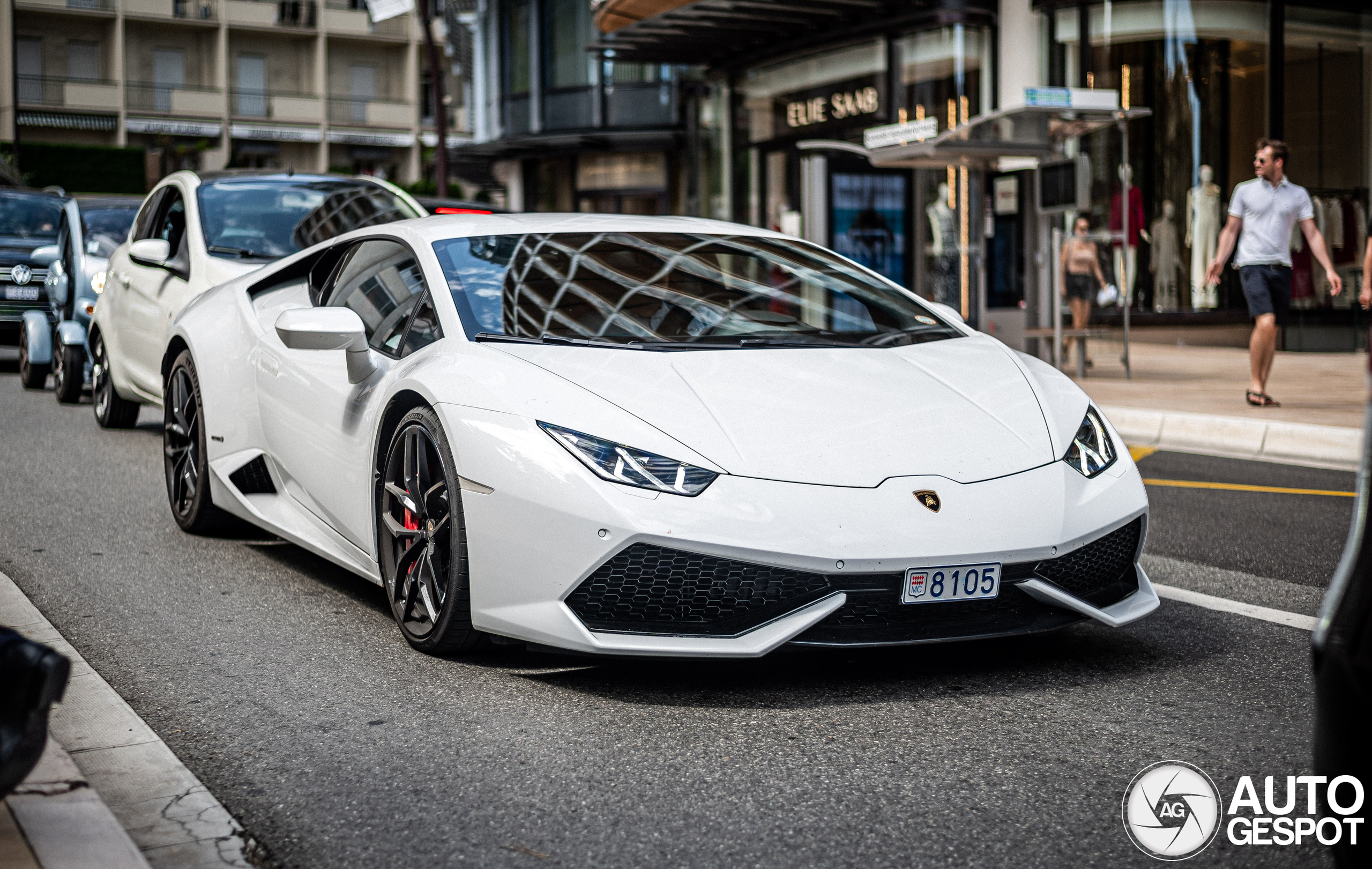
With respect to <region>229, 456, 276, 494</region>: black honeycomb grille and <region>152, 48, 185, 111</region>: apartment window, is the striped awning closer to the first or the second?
<region>152, 48, 185, 111</region>: apartment window

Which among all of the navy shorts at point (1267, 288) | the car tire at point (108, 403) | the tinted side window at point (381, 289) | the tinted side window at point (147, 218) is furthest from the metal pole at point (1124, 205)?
the tinted side window at point (381, 289)

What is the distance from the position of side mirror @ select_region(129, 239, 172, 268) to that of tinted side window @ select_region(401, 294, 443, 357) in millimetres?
4171

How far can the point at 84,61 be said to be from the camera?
5284 centimetres

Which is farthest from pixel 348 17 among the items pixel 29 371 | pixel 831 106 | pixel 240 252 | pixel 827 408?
pixel 827 408

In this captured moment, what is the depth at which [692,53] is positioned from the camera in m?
23.2

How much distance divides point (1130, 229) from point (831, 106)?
185 inches

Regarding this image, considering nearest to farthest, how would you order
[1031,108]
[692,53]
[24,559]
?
[24,559]
[1031,108]
[692,53]

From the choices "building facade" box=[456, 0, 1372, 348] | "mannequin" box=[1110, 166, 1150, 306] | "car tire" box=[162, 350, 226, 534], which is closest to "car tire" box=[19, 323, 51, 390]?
"car tire" box=[162, 350, 226, 534]

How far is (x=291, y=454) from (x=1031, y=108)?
10.2 meters

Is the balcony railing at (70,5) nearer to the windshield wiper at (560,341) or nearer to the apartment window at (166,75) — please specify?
the apartment window at (166,75)

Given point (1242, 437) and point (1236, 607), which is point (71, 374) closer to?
point (1242, 437)

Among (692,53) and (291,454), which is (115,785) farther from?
(692,53)

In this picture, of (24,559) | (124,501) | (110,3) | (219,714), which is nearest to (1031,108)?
(124,501)

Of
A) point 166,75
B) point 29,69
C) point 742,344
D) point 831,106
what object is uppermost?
point 166,75
